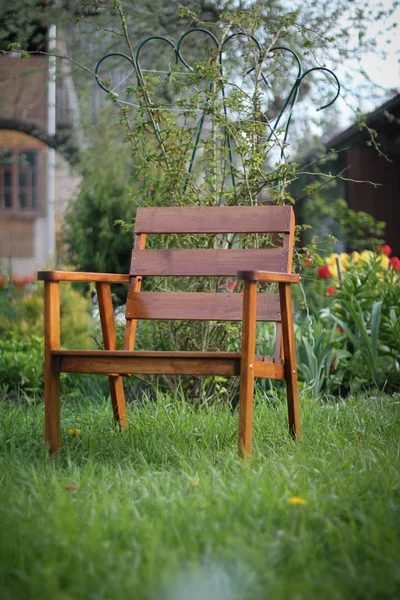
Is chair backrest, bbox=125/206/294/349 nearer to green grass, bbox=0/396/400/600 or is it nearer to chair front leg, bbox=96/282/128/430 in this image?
chair front leg, bbox=96/282/128/430

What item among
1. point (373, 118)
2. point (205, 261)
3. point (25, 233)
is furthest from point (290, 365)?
point (25, 233)

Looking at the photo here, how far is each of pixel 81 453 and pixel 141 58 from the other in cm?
680

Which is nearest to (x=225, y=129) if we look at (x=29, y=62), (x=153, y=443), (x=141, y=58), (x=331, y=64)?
(x=153, y=443)

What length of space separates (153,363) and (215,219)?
3.04 ft

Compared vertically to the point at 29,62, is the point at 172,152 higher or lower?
lower

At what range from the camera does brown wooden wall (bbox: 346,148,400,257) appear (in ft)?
32.8

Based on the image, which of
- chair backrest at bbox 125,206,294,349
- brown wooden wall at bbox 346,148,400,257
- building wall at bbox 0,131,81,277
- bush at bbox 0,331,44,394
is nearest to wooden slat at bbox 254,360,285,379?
chair backrest at bbox 125,206,294,349

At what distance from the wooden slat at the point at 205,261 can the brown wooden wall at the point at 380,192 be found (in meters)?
7.02

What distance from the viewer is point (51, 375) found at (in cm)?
281

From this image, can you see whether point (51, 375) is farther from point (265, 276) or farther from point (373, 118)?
point (373, 118)

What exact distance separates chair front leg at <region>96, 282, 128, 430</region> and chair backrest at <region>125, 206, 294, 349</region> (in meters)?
0.08

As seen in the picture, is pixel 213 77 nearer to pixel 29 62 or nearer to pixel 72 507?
pixel 72 507

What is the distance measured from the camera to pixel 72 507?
201 cm

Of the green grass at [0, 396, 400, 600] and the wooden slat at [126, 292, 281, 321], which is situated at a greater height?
the wooden slat at [126, 292, 281, 321]
